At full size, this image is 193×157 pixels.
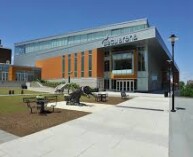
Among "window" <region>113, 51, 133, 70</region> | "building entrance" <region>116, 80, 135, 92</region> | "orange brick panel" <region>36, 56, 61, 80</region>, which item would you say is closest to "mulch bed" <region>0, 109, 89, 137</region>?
"building entrance" <region>116, 80, 135, 92</region>

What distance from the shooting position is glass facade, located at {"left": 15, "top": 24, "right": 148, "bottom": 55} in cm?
5806

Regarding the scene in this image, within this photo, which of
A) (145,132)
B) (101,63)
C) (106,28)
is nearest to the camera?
(145,132)

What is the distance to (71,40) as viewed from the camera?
70.4 meters

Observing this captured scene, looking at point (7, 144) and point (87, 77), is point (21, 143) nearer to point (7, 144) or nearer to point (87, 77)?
point (7, 144)

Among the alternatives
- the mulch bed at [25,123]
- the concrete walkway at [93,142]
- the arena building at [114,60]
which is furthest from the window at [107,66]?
the concrete walkway at [93,142]

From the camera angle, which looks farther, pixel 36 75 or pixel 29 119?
pixel 36 75

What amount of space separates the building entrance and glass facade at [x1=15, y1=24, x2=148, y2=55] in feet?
53.1

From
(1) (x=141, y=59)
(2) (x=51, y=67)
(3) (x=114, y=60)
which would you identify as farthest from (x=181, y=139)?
(2) (x=51, y=67)

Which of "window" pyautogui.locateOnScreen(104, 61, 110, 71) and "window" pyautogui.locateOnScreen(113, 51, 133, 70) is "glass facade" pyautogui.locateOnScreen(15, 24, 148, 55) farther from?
"window" pyautogui.locateOnScreen(104, 61, 110, 71)

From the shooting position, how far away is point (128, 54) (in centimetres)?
4572

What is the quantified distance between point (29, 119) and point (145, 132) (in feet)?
19.9

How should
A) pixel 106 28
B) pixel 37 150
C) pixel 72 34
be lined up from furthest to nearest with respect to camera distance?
pixel 72 34 → pixel 106 28 → pixel 37 150

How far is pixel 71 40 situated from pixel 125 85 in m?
30.6

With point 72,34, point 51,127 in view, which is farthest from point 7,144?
point 72,34
